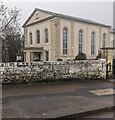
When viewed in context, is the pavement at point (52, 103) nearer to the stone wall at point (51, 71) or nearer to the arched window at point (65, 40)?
the stone wall at point (51, 71)

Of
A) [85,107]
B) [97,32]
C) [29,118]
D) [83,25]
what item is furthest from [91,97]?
[97,32]

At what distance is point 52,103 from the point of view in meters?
7.59

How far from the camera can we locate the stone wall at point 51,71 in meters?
11.2

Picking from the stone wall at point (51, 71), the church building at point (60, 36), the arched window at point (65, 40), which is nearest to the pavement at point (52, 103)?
the stone wall at point (51, 71)

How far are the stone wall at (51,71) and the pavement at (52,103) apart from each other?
154 centimetres

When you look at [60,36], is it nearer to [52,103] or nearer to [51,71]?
[51,71]

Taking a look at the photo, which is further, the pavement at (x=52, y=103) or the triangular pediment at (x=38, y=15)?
the triangular pediment at (x=38, y=15)

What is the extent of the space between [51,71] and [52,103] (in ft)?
15.9

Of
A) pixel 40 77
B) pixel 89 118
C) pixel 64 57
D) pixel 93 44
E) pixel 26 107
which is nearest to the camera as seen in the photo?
pixel 89 118

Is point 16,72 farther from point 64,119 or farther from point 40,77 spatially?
point 64,119

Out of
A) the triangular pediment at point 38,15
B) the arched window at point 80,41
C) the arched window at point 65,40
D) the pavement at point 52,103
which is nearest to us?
the pavement at point 52,103

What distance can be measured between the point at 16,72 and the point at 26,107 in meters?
4.55

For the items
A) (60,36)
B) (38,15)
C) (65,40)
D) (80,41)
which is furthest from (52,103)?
(38,15)

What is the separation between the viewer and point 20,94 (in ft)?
29.5
